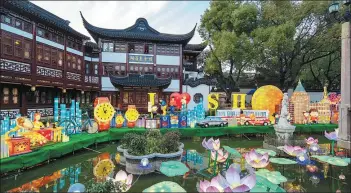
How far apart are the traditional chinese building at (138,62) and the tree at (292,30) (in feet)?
23.9

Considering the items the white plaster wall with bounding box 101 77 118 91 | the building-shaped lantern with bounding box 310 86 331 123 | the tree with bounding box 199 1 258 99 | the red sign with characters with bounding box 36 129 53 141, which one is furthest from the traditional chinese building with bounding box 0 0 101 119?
the building-shaped lantern with bounding box 310 86 331 123

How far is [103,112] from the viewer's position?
12742 millimetres

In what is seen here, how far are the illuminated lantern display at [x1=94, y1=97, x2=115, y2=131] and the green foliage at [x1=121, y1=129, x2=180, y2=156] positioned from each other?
403 cm

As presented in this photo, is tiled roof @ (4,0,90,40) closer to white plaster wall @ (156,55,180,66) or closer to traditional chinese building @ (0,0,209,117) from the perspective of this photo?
traditional chinese building @ (0,0,209,117)

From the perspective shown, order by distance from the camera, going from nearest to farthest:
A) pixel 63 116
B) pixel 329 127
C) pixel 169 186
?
pixel 169 186
pixel 63 116
pixel 329 127

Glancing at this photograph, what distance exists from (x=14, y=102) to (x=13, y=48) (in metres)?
3.13

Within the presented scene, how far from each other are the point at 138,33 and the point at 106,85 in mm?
6235

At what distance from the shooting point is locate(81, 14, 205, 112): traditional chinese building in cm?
2159

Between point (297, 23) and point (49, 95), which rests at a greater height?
point (297, 23)

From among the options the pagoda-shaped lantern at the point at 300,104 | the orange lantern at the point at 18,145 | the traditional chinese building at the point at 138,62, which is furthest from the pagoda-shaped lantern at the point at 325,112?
the orange lantern at the point at 18,145

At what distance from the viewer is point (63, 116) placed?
1110 cm

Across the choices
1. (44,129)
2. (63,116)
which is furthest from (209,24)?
(44,129)

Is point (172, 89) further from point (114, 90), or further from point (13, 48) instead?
point (13, 48)

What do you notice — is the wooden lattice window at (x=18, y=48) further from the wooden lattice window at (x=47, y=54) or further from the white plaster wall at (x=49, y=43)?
the wooden lattice window at (x=47, y=54)
